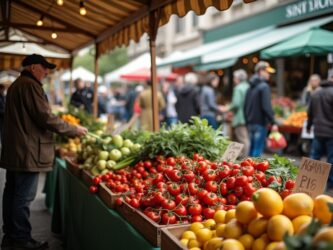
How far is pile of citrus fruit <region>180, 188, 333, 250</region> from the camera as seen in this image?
1.93 meters

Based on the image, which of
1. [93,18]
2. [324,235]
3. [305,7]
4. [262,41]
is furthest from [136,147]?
[305,7]

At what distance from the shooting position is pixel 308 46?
9.77 meters

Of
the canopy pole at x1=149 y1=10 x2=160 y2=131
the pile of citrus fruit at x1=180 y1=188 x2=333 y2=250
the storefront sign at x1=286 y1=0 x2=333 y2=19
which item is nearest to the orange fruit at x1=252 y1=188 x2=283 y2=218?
the pile of citrus fruit at x1=180 y1=188 x2=333 y2=250

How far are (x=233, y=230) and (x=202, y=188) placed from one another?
1032 mm

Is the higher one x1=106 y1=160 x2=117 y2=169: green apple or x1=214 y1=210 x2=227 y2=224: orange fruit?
x1=106 y1=160 x2=117 y2=169: green apple

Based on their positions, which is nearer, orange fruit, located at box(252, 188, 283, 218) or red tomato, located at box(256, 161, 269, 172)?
orange fruit, located at box(252, 188, 283, 218)

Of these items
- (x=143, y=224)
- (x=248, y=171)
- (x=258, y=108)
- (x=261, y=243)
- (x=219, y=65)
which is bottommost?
(x=143, y=224)

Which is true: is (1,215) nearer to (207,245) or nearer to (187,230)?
(187,230)

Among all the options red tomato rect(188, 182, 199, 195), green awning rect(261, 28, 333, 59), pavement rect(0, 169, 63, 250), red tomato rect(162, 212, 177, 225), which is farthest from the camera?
green awning rect(261, 28, 333, 59)

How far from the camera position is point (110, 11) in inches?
249

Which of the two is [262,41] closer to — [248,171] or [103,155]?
[103,155]

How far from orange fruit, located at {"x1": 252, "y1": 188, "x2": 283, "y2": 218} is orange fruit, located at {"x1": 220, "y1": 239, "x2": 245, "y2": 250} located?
0.56 feet

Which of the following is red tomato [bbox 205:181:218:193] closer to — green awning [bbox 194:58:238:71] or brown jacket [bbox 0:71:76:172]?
brown jacket [bbox 0:71:76:172]

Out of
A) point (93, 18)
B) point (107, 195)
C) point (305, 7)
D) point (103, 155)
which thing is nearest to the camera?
point (107, 195)
